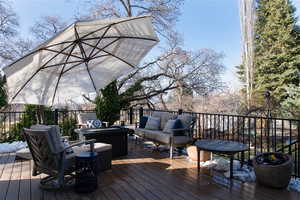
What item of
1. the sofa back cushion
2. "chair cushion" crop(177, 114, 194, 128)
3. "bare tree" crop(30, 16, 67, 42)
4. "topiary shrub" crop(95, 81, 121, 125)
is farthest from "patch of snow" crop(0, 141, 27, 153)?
"bare tree" crop(30, 16, 67, 42)

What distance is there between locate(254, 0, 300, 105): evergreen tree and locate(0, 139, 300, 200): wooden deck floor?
9.55m

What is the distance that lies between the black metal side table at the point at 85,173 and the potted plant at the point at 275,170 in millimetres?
2391

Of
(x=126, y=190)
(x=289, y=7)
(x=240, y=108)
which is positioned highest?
(x=289, y=7)

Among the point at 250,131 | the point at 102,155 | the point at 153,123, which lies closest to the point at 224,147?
the point at 102,155

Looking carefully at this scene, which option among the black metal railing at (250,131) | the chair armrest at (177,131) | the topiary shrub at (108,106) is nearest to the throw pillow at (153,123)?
the chair armrest at (177,131)

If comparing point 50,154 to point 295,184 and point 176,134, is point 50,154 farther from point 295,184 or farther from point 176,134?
point 295,184

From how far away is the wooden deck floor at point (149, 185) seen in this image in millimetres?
2621

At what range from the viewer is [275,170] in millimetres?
2707

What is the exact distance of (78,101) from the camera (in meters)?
11.2

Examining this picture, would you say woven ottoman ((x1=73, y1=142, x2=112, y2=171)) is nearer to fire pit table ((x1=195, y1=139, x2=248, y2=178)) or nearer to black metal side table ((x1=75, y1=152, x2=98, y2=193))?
black metal side table ((x1=75, y1=152, x2=98, y2=193))

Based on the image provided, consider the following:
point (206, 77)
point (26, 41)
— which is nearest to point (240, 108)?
point (206, 77)

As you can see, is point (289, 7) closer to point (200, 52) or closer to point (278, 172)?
point (200, 52)

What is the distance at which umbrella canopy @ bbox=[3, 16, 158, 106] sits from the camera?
123 inches

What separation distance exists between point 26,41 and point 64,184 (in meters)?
10.7
